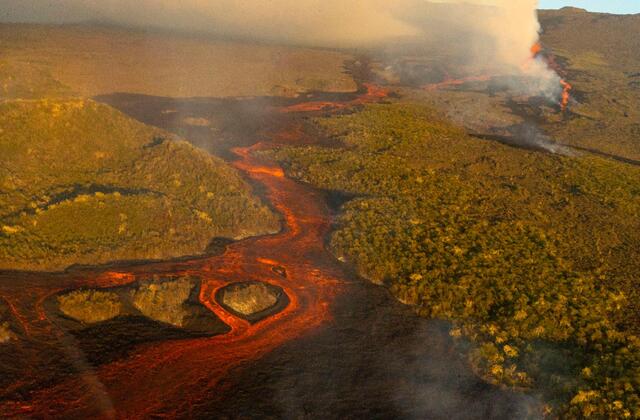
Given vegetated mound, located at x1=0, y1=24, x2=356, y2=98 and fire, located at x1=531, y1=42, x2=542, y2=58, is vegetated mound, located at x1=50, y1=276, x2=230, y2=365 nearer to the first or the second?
vegetated mound, located at x1=0, y1=24, x2=356, y2=98

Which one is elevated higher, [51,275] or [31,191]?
[31,191]

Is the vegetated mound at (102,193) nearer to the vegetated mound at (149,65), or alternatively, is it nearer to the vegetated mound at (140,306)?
the vegetated mound at (140,306)

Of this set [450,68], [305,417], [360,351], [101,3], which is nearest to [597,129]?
[450,68]

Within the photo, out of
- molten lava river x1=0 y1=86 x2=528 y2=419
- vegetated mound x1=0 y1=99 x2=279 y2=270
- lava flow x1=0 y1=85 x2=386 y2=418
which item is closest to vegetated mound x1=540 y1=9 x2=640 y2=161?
vegetated mound x1=0 y1=99 x2=279 y2=270

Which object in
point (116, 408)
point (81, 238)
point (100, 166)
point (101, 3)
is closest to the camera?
point (116, 408)

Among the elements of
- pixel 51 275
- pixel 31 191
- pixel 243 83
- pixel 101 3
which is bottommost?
pixel 51 275

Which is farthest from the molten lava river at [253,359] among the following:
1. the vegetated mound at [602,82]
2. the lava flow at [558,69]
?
the lava flow at [558,69]

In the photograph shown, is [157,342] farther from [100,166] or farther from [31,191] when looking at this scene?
[100,166]
